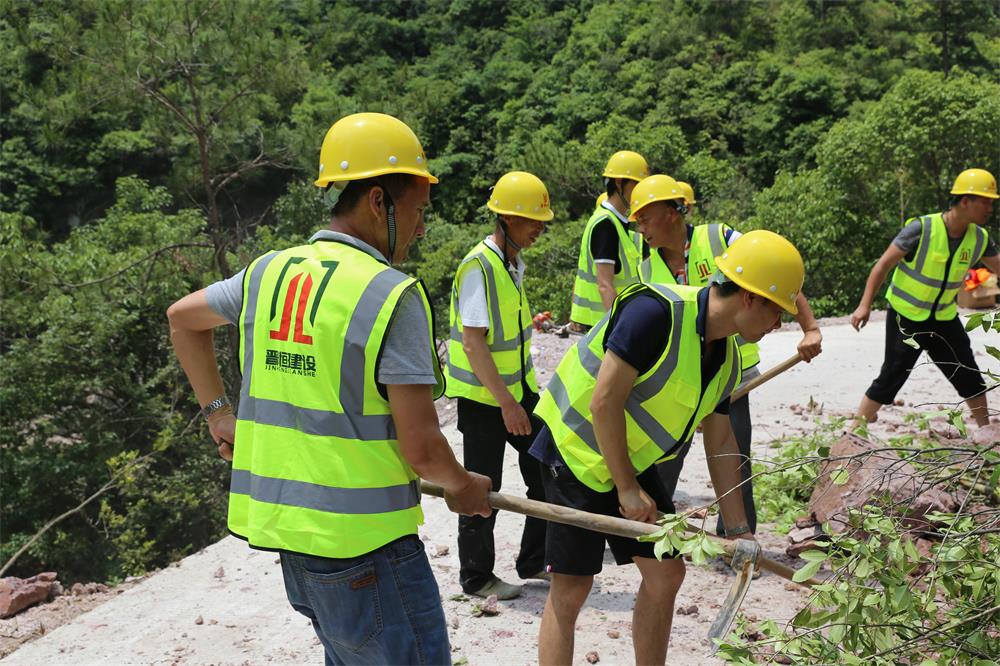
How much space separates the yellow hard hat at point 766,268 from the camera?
2.87 meters

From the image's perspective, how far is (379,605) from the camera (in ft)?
6.93

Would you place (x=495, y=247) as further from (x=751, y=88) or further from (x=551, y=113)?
(x=551, y=113)

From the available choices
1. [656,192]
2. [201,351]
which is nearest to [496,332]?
[656,192]

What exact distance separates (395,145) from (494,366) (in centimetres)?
199

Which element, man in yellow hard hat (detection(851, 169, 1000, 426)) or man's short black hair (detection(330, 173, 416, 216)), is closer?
man's short black hair (detection(330, 173, 416, 216))

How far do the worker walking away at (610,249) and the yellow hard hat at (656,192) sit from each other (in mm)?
604

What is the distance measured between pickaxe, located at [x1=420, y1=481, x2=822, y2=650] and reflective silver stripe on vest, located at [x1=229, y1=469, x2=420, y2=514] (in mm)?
459

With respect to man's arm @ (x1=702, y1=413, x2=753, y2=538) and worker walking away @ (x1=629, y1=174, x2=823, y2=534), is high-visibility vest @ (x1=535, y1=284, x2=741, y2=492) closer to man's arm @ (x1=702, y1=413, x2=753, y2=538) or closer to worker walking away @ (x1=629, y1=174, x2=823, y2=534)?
man's arm @ (x1=702, y1=413, x2=753, y2=538)

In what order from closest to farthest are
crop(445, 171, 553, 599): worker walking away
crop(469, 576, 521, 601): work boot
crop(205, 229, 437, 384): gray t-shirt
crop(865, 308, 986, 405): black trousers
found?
1. crop(205, 229, 437, 384): gray t-shirt
2. crop(445, 171, 553, 599): worker walking away
3. crop(469, 576, 521, 601): work boot
4. crop(865, 308, 986, 405): black trousers

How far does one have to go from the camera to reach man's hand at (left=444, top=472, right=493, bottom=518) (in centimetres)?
235

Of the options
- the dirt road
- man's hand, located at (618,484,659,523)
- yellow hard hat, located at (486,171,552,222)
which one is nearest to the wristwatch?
man's hand, located at (618,484,659,523)

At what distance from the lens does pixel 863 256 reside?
18.0 meters

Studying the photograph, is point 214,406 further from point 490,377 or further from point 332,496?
point 490,377

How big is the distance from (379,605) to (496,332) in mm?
2281
